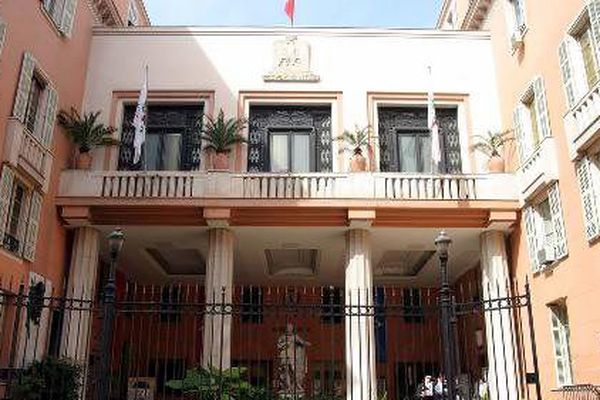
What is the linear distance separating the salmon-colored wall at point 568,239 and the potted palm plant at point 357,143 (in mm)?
3915

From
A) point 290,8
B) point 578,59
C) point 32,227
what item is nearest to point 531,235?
point 578,59

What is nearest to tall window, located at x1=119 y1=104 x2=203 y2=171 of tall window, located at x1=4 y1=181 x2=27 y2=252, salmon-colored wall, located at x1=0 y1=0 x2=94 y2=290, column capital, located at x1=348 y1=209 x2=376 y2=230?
salmon-colored wall, located at x1=0 y1=0 x2=94 y2=290

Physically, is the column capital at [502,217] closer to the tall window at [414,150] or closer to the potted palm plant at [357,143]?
the tall window at [414,150]

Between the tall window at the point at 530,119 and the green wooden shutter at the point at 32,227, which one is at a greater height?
the tall window at the point at 530,119

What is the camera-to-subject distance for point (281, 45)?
19.9m

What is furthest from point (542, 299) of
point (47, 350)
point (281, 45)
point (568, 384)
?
point (47, 350)

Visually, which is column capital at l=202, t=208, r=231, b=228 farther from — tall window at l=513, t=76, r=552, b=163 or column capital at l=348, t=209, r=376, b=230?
tall window at l=513, t=76, r=552, b=163

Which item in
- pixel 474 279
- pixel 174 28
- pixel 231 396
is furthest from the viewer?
pixel 474 279

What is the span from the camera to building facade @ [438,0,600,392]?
45.3ft

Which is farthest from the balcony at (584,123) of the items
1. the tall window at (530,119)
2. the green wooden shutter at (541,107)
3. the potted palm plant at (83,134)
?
the potted palm plant at (83,134)

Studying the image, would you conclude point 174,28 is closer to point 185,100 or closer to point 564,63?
point 185,100

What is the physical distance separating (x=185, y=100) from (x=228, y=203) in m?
3.88

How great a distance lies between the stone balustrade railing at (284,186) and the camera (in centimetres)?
1761

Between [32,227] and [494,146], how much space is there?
12.0 metres
